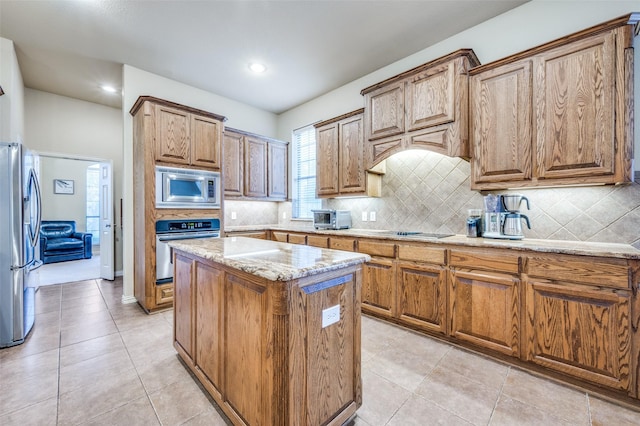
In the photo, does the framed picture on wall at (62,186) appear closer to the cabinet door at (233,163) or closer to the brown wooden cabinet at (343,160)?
the cabinet door at (233,163)

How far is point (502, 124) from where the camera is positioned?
7.96 feet

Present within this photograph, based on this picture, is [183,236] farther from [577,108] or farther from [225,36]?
[577,108]

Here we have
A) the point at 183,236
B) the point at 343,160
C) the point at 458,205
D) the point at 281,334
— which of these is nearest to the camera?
the point at 281,334

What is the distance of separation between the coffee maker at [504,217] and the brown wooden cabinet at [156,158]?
326 centimetres

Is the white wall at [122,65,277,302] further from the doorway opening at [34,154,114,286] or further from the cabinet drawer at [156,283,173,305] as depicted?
the doorway opening at [34,154,114,286]

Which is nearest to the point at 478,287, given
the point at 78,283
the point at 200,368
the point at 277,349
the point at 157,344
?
the point at 277,349

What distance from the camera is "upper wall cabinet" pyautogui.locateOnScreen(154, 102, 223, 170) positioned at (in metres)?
3.27

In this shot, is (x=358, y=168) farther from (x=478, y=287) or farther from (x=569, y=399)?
(x=569, y=399)

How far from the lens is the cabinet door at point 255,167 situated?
4.52 meters

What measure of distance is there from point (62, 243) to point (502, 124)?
8.54 meters

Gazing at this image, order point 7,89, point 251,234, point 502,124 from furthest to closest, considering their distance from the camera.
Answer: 1. point 251,234
2. point 7,89
3. point 502,124

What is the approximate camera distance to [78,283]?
455 cm

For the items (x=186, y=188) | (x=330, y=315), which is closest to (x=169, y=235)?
(x=186, y=188)

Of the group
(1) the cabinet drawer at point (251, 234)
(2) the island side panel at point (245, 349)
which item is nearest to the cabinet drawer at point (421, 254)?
(2) the island side panel at point (245, 349)
